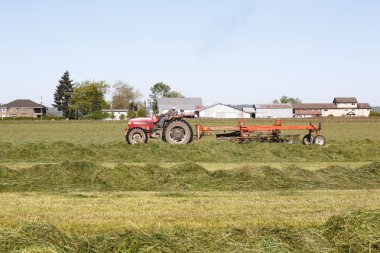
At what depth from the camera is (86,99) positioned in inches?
4660

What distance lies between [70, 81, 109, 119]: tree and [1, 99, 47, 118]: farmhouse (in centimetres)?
1779

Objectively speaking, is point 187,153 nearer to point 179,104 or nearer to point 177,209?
point 177,209

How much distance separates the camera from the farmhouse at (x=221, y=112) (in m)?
122

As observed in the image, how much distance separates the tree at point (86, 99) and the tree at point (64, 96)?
1.09 metres

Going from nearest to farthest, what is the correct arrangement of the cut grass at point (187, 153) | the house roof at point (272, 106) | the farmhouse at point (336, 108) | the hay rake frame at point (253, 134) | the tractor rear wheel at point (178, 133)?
the cut grass at point (187, 153) → the tractor rear wheel at point (178, 133) → the hay rake frame at point (253, 134) → the house roof at point (272, 106) → the farmhouse at point (336, 108)

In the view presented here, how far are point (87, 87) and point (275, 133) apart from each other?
98.1m

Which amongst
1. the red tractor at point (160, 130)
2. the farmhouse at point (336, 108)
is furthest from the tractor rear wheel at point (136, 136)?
the farmhouse at point (336, 108)

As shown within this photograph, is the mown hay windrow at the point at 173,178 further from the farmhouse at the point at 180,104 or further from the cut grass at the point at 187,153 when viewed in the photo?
the farmhouse at the point at 180,104

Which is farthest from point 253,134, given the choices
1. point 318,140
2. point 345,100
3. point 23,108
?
point 345,100

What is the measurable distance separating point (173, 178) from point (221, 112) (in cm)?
11183

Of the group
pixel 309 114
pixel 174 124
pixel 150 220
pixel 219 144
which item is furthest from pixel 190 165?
pixel 309 114

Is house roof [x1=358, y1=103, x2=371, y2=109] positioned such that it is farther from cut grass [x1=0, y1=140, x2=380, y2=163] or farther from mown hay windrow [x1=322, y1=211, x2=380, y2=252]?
mown hay windrow [x1=322, y1=211, x2=380, y2=252]

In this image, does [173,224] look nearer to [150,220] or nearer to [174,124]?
[150,220]

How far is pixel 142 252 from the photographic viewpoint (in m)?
6.25
